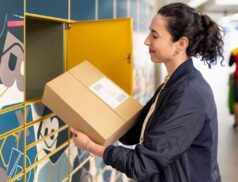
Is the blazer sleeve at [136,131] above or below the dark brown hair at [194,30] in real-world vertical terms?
below

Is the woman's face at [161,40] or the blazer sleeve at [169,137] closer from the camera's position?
the blazer sleeve at [169,137]

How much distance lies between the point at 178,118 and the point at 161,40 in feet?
1.21

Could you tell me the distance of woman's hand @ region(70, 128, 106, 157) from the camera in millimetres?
1487

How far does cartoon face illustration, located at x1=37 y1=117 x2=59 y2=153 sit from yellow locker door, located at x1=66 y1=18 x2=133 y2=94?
0.40 m

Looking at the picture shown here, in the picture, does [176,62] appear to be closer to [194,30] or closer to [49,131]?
[194,30]

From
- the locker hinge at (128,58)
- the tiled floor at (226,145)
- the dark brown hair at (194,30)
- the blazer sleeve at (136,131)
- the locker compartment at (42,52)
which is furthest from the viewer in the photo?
the tiled floor at (226,145)

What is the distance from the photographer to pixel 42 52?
2.16m

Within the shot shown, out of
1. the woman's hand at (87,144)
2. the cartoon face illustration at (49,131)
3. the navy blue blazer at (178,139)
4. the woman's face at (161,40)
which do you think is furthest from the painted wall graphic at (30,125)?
the woman's face at (161,40)

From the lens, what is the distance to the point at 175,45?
1477 mm

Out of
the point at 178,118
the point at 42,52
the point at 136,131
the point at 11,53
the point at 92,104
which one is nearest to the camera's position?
the point at 178,118

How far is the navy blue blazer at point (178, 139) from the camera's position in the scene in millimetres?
1332

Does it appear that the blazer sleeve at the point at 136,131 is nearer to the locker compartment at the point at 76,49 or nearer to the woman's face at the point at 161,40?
the locker compartment at the point at 76,49

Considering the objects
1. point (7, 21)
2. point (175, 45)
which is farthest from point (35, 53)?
point (175, 45)

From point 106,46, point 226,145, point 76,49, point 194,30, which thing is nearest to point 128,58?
point 106,46
